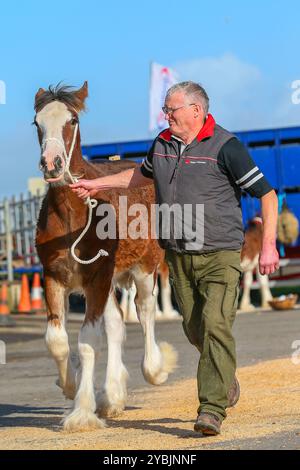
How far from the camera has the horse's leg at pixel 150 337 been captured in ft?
34.9

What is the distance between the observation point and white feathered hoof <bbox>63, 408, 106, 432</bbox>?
826 centimetres

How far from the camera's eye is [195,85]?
7.72 m

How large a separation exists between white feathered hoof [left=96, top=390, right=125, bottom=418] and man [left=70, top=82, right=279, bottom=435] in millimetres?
1660

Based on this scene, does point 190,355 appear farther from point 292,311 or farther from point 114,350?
point 292,311

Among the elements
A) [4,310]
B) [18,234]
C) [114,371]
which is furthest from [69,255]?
[18,234]

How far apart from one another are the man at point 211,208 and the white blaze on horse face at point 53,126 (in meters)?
0.99

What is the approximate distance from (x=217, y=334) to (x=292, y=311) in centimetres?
1568

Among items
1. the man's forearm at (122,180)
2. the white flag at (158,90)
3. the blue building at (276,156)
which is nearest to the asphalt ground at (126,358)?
the man's forearm at (122,180)

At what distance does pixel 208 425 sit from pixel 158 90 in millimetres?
22489

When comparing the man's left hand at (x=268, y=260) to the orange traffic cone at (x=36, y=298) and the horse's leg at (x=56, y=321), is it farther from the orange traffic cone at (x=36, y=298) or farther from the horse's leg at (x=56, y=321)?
the orange traffic cone at (x=36, y=298)

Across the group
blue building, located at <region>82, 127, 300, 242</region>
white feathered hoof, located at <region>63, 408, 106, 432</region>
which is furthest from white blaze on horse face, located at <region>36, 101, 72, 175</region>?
blue building, located at <region>82, 127, 300, 242</region>

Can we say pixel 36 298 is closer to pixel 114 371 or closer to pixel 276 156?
pixel 276 156

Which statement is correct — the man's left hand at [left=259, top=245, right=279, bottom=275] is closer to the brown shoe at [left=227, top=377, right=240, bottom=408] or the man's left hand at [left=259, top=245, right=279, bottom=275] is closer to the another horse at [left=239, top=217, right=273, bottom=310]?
the brown shoe at [left=227, top=377, right=240, bottom=408]

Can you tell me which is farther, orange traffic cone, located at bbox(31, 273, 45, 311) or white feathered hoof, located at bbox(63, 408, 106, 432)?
orange traffic cone, located at bbox(31, 273, 45, 311)
